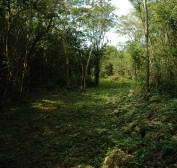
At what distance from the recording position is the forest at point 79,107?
8.24 metres

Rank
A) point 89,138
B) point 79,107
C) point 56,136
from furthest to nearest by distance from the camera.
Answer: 1. point 79,107
2. point 56,136
3. point 89,138

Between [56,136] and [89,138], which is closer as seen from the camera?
[89,138]

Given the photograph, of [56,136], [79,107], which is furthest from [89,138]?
[79,107]

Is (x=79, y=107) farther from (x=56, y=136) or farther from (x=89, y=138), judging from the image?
(x=89, y=138)

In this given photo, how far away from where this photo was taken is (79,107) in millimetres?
16969

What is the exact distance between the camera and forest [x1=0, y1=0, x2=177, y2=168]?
8.24 meters

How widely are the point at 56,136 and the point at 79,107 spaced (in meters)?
6.16

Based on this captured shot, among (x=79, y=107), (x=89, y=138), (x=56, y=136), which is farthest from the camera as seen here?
(x=79, y=107)

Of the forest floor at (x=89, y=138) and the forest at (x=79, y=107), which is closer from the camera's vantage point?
the forest floor at (x=89, y=138)

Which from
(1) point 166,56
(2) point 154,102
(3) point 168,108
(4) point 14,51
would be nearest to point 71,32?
(4) point 14,51

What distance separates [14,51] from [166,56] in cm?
1111

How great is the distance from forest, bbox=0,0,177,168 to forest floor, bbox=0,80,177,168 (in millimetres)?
29

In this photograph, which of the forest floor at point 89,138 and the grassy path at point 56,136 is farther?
the grassy path at point 56,136

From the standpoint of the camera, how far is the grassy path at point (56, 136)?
8.40 metres
